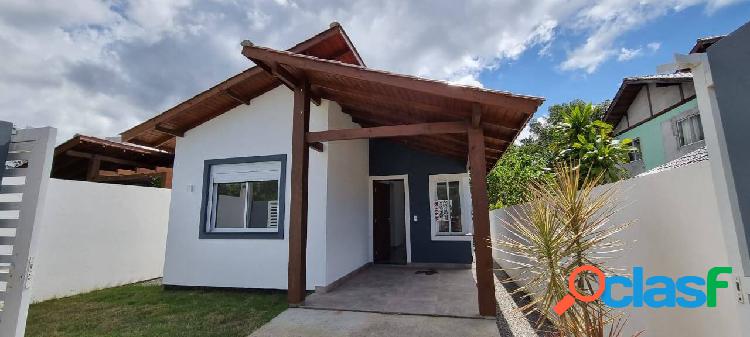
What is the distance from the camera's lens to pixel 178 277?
21.8 ft

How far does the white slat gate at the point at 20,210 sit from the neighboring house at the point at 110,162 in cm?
681

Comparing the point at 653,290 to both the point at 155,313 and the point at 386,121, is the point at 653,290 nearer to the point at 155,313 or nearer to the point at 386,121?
the point at 386,121

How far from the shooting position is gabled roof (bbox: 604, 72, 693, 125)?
1133 cm

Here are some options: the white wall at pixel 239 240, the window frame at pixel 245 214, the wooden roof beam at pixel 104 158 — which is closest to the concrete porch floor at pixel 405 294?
the white wall at pixel 239 240

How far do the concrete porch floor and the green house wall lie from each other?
34.1 ft

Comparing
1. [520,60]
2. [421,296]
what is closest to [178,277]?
[421,296]

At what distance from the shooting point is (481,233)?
4.23 meters

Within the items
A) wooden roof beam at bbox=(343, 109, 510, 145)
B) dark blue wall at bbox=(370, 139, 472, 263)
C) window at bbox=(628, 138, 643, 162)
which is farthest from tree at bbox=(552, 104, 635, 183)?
window at bbox=(628, 138, 643, 162)

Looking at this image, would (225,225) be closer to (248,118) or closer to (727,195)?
(248,118)

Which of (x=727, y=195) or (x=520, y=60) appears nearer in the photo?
(x=727, y=195)

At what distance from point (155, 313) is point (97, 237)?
10.7 feet

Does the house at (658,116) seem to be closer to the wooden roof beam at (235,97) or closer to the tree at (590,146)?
the tree at (590,146)

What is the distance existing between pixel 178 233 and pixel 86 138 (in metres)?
3.84

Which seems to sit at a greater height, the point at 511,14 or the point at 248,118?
the point at 511,14
